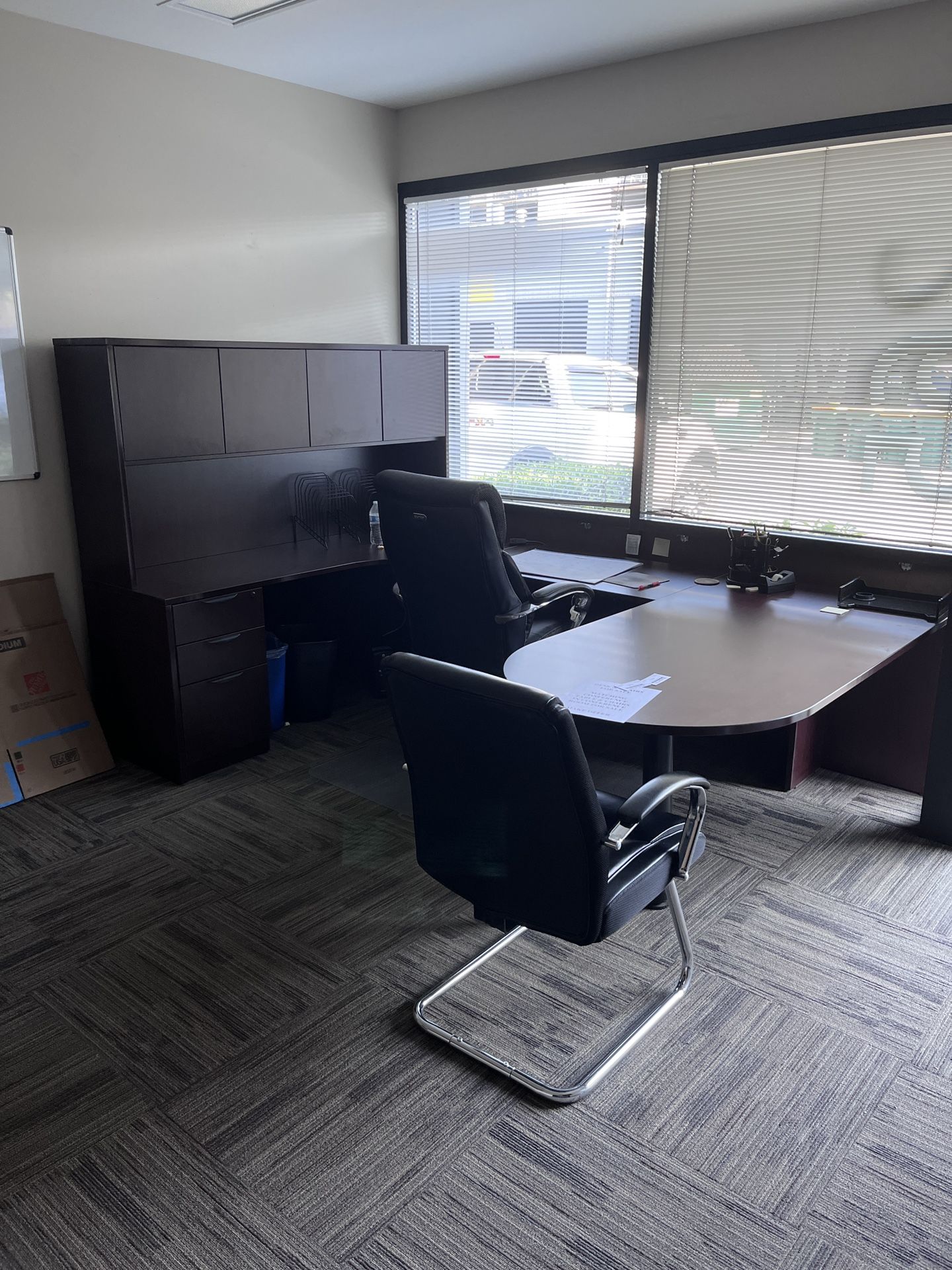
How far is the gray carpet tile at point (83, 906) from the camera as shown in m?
2.58

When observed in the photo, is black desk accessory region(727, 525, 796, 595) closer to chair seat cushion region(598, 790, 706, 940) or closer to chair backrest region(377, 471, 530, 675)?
chair backrest region(377, 471, 530, 675)

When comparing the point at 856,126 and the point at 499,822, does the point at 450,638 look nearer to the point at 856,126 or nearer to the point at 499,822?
the point at 499,822

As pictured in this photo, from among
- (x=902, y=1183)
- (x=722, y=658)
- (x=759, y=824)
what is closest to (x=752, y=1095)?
(x=902, y=1183)

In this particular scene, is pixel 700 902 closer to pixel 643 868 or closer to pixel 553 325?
pixel 643 868

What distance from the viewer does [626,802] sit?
192cm

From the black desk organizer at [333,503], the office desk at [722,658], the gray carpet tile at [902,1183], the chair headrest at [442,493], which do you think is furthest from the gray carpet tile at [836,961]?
the black desk organizer at [333,503]

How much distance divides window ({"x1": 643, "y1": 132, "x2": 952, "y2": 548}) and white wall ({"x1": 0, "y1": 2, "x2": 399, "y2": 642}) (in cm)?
165

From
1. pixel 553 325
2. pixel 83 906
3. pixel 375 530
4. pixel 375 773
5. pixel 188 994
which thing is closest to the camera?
pixel 188 994

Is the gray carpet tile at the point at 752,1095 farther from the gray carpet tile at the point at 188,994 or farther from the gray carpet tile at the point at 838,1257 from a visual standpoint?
the gray carpet tile at the point at 188,994

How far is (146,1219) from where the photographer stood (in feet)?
5.89

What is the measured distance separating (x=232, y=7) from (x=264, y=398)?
1.37 m

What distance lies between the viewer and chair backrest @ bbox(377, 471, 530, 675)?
307cm

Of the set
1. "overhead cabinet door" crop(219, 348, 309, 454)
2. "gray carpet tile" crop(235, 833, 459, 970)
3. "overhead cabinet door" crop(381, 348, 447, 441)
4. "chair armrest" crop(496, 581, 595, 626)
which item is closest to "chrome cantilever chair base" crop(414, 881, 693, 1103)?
"gray carpet tile" crop(235, 833, 459, 970)

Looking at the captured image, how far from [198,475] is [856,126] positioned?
9.54 ft
